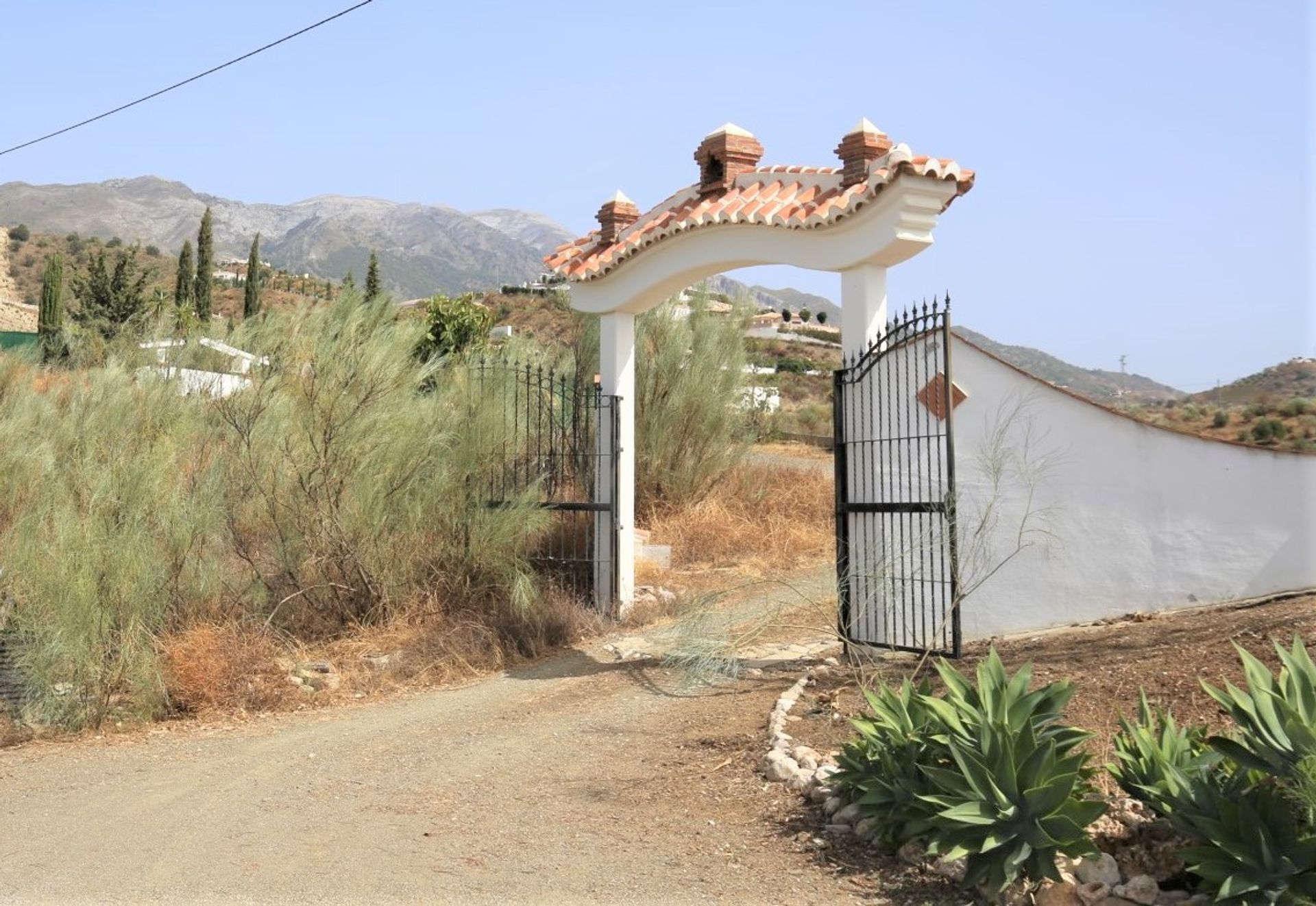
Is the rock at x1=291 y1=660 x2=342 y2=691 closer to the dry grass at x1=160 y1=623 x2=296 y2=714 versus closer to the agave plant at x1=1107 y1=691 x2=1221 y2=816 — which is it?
the dry grass at x1=160 y1=623 x2=296 y2=714

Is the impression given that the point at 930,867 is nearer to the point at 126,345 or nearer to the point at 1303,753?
the point at 1303,753

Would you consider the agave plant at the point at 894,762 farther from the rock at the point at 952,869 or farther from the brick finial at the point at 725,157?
the brick finial at the point at 725,157

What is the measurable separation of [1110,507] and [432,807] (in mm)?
5459

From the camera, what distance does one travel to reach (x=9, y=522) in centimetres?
1019

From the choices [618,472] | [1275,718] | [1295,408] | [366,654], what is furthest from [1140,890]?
[1295,408]

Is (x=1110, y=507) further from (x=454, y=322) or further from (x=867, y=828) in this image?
(x=454, y=322)

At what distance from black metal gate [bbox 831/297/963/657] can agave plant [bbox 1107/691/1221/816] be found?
287 centimetres

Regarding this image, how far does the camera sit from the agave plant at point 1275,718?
4.20 meters

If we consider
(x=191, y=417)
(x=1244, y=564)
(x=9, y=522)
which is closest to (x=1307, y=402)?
(x=1244, y=564)

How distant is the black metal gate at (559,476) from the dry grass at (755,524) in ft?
8.58

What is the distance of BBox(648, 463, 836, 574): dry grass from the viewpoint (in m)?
14.7

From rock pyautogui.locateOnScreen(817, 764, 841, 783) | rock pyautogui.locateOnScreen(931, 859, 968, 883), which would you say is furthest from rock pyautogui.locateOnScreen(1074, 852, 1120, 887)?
rock pyautogui.locateOnScreen(817, 764, 841, 783)

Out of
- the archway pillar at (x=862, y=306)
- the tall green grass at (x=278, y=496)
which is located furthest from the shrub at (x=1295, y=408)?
the tall green grass at (x=278, y=496)

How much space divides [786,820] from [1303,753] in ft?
7.68
